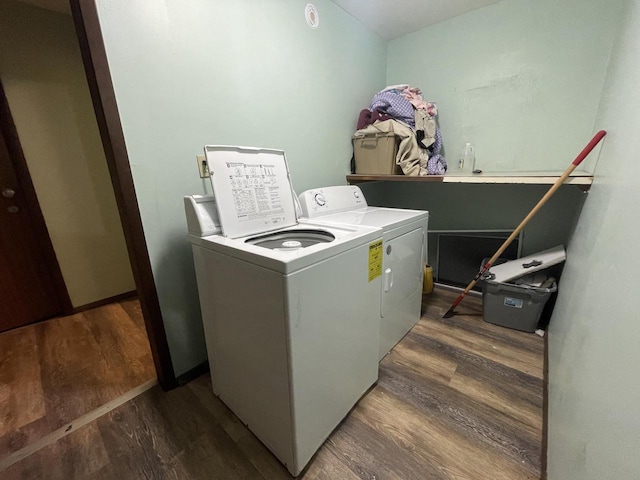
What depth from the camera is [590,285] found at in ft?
3.22

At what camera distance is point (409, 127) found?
2.05 metres

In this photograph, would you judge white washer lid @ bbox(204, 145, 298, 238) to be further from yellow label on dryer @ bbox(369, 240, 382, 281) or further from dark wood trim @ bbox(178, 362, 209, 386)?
dark wood trim @ bbox(178, 362, 209, 386)

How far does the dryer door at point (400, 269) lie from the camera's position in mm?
1415

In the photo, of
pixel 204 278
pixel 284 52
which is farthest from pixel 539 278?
pixel 284 52

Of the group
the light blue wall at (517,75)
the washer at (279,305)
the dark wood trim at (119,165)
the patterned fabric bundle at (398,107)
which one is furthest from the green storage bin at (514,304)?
the dark wood trim at (119,165)

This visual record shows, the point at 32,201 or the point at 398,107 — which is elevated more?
the point at 398,107

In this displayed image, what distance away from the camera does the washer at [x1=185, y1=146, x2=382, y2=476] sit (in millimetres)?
873

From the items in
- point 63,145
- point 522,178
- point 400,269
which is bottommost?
point 400,269

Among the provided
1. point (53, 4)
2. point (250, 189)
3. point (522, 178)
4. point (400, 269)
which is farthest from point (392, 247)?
point (53, 4)

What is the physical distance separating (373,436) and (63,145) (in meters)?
2.85

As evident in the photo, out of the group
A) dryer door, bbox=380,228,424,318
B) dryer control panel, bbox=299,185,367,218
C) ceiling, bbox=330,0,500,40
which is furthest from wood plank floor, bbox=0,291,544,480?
ceiling, bbox=330,0,500,40

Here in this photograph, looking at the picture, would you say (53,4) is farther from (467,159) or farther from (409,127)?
(467,159)

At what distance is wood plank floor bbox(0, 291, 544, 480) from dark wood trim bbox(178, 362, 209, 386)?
37 mm

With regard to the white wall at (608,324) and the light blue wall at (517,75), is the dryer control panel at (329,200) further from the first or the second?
the white wall at (608,324)
